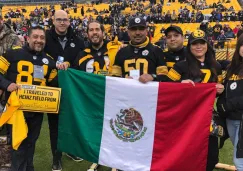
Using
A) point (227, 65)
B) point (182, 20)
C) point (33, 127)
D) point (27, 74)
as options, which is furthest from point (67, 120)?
point (182, 20)

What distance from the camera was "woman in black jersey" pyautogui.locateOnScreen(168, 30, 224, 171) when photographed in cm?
359

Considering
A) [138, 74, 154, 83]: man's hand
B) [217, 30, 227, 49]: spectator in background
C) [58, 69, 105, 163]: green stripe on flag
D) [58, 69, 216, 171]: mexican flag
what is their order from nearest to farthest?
1. [58, 69, 216, 171]: mexican flag
2. [138, 74, 154, 83]: man's hand
3. [58, 69, 105, 163]: green stripe on flag
4. [217, 30, 227, 49]: spectator in background

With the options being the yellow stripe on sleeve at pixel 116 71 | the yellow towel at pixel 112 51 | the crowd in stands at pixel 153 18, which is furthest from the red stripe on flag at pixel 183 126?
the crowd in stands at pixel 153 18

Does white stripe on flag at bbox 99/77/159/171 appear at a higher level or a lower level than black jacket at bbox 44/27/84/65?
lower

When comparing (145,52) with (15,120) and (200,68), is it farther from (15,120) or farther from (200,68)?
(15,120)

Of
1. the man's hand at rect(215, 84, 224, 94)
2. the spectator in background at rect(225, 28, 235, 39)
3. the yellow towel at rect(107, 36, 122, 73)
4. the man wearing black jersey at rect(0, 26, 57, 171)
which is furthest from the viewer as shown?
the spectator in background at rect(225, 28, 235, 39)

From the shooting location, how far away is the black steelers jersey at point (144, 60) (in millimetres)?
4012

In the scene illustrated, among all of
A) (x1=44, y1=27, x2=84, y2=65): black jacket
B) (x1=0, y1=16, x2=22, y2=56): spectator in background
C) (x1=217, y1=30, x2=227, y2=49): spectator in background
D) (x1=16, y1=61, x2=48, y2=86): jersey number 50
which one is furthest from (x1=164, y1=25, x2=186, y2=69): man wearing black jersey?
(x1=217, y1=30, x2=227, y2=49): spectator in background

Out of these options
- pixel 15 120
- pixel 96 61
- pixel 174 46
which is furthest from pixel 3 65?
pixel 174 46

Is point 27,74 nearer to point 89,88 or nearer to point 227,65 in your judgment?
point 89,88

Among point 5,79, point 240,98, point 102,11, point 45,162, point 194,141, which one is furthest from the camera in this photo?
point 102,11

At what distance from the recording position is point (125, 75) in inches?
163

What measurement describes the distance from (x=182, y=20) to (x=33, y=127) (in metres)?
23.0

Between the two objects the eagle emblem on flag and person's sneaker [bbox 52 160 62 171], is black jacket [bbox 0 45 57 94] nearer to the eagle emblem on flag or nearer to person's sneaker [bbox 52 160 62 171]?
the eagle emblem on flag
